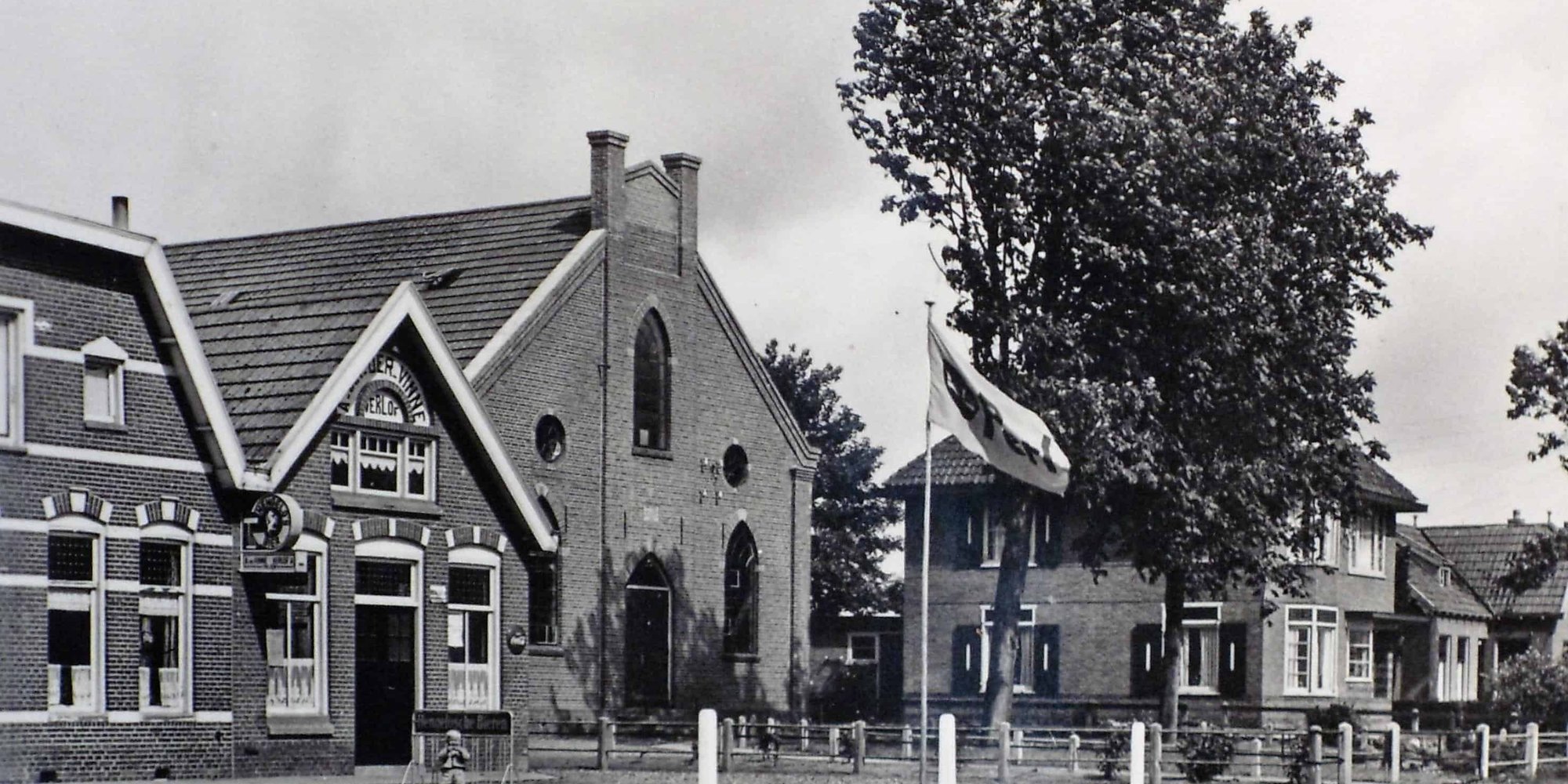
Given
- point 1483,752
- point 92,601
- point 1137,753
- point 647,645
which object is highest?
point 92,601

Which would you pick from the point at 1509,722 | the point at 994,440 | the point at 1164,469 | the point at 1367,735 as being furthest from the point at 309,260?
the point at 1509,722

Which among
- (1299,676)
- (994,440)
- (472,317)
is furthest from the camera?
(1299,676)

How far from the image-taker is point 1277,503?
40156 mm

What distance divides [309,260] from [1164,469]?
60.7 ft

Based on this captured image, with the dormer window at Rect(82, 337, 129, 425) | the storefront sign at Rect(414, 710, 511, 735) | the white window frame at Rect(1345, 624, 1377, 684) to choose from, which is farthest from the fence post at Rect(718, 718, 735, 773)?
the white window frame at Rect(1345, 624, 1377, 684)

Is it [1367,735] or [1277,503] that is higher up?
[1277,503]

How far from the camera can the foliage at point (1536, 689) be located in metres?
46.5

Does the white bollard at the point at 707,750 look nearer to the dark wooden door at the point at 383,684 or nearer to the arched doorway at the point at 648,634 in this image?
the dark wooden door at the point at 383,684

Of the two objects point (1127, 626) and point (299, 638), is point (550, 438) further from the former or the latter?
point (1127, 626)

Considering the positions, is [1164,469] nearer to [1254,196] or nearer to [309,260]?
[1254,196]

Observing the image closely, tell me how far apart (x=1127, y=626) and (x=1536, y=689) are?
10434 mm

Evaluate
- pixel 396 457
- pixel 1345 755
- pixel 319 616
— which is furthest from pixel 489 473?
pixel 1345 755

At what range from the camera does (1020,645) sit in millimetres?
55219

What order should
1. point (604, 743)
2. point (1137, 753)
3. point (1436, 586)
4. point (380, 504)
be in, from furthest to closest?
point (1436, 586) → point (604, 743) → point (380, 504) → point (1137, 753)
